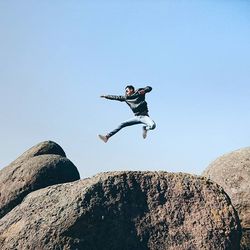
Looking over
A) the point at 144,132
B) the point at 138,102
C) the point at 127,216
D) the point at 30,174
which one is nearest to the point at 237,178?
the point at 144,132

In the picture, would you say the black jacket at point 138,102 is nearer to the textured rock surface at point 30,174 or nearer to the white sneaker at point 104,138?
the white sneaker at point 104,138

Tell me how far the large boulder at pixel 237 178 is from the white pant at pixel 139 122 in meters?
5.45

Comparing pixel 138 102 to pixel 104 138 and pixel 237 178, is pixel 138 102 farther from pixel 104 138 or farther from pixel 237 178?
pixel 237 178

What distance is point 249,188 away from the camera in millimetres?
17266

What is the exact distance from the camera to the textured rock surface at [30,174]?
18453mm

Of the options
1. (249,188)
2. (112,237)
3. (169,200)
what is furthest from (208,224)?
(249,188)

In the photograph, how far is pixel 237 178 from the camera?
Result: 17672mm

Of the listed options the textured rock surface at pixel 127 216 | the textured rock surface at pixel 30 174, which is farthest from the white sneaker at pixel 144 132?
the textured rock surface at pixel 30 174

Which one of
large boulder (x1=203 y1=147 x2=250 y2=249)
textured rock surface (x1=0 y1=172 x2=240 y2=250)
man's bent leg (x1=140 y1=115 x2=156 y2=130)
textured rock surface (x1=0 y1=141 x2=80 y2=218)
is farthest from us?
textured rock surface (x1=0 y1=141 x2=80 y2=218)

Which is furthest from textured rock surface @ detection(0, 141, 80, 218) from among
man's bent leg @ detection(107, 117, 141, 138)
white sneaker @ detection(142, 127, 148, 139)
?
white sneaker @ detection(142, 127, 148, 139)

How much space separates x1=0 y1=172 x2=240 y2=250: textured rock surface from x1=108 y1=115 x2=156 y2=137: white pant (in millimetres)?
2800

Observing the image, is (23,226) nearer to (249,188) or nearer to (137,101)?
(137,101)

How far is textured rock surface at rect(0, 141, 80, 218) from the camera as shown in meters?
18.5

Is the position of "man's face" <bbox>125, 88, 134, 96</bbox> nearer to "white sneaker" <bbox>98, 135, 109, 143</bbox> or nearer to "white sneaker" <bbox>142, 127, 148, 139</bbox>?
"white sneaker" <bbox>142, 127, 148, 139</bbox>
